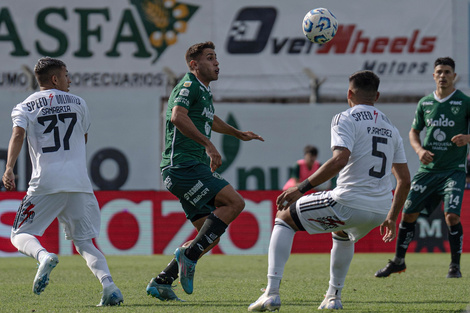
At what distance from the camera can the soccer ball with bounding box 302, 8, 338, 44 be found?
8296 millimetres

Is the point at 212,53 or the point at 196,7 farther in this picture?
the point at 196,7

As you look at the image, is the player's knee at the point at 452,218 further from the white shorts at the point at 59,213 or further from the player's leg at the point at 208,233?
the white shorts at the point at 59,213

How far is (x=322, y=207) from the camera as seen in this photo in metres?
5.63

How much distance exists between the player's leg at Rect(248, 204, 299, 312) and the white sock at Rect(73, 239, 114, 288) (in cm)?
130

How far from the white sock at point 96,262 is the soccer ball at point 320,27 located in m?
3.42

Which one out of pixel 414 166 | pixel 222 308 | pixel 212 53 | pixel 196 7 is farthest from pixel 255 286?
pixel 196 7

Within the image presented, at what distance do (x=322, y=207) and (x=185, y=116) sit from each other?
1.50 metres

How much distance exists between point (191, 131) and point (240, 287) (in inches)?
92.1

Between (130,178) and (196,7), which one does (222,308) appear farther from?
(196,7)

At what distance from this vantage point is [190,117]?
6695mm

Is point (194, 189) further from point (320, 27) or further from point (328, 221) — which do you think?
point (320, 27)

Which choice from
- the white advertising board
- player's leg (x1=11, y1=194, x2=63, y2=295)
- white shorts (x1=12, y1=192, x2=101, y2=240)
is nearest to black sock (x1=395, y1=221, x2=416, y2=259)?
white shorts (x1=12, y1=192, x2=101, y2=240)

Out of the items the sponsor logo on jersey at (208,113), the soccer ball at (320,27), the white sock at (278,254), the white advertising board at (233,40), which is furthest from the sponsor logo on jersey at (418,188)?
the white advertising board at (233,40)

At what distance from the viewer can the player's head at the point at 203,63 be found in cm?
688
